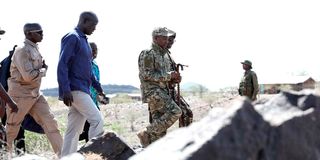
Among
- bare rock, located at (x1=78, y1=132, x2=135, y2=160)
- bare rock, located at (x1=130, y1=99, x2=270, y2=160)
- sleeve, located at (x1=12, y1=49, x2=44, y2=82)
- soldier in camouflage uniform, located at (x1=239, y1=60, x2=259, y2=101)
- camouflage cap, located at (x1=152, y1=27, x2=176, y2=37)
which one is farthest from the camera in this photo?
soldier in camouflage uniform, located at (x1=239, y1=60, x2=259, y2=101)

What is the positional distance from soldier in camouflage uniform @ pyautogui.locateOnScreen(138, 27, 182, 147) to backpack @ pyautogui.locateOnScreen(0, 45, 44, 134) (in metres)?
1.45

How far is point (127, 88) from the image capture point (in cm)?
10456

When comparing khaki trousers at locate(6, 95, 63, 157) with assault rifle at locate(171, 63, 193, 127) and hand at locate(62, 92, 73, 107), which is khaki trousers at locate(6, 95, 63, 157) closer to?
hand at locate(62, 92, 73, 107)

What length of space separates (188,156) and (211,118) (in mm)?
311

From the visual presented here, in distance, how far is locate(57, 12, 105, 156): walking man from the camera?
8172 millimetres

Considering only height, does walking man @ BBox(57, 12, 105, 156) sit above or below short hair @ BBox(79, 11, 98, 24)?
below

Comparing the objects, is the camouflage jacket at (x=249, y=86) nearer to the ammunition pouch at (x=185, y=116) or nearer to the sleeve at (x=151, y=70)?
the ammunition pouch at (x=185, y=116)

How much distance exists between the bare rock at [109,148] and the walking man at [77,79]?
4.62ft

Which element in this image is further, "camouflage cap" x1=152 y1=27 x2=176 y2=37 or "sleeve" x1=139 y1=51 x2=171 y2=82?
"camouflage cap" x1=152 y1=27 x2=176 y2=37

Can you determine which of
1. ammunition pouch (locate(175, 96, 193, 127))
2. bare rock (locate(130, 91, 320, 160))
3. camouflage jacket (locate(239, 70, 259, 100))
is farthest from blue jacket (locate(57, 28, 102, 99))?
camouflage jacket (locate(239, 70, 259, 100))

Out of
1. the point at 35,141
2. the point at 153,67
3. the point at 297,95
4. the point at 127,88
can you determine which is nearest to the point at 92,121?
the point at 153,67

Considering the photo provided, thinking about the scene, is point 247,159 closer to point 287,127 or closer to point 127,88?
point 287,127

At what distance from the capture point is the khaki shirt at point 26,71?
8.85 m

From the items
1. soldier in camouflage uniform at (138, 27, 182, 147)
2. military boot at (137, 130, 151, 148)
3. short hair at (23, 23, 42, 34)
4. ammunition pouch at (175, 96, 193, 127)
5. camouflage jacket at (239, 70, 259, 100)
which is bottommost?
camouflage jacket at (239, 70, 259, 100)
